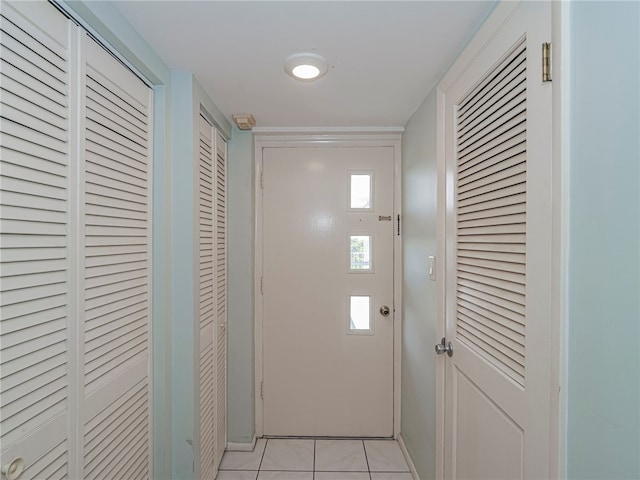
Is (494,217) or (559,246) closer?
(559,246)

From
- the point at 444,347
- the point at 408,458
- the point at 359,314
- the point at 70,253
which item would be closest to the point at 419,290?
the point at 444,347

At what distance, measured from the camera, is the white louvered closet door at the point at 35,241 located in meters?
0.81

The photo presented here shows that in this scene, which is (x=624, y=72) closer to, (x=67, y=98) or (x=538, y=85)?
(x=538, y=85)

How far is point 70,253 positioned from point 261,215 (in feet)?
4.76

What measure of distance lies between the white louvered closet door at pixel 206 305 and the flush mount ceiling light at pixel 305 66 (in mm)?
581

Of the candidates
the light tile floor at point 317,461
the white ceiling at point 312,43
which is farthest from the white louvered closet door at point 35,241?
the light tile floor at point 317,461

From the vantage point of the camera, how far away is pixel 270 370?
2430mm

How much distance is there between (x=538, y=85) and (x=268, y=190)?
5.86 feet

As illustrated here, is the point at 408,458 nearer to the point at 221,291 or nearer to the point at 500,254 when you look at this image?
the point at 221,291

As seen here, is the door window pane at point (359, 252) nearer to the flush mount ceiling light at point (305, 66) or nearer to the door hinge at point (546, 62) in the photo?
the flush mount ceiling light at point (305, 66)

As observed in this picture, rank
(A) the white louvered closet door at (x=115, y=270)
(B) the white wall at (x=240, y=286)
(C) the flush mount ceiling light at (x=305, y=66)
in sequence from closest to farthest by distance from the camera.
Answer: (A) the white louvered closet door at (x=115, y=270), (C) the flush mount ceiling light at (x=305, y=66), (B) the white wall at (x=240, y=286)

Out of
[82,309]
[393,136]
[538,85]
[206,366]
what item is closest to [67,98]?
[82,309]

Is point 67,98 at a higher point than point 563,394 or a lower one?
higher

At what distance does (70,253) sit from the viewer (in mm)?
1000
